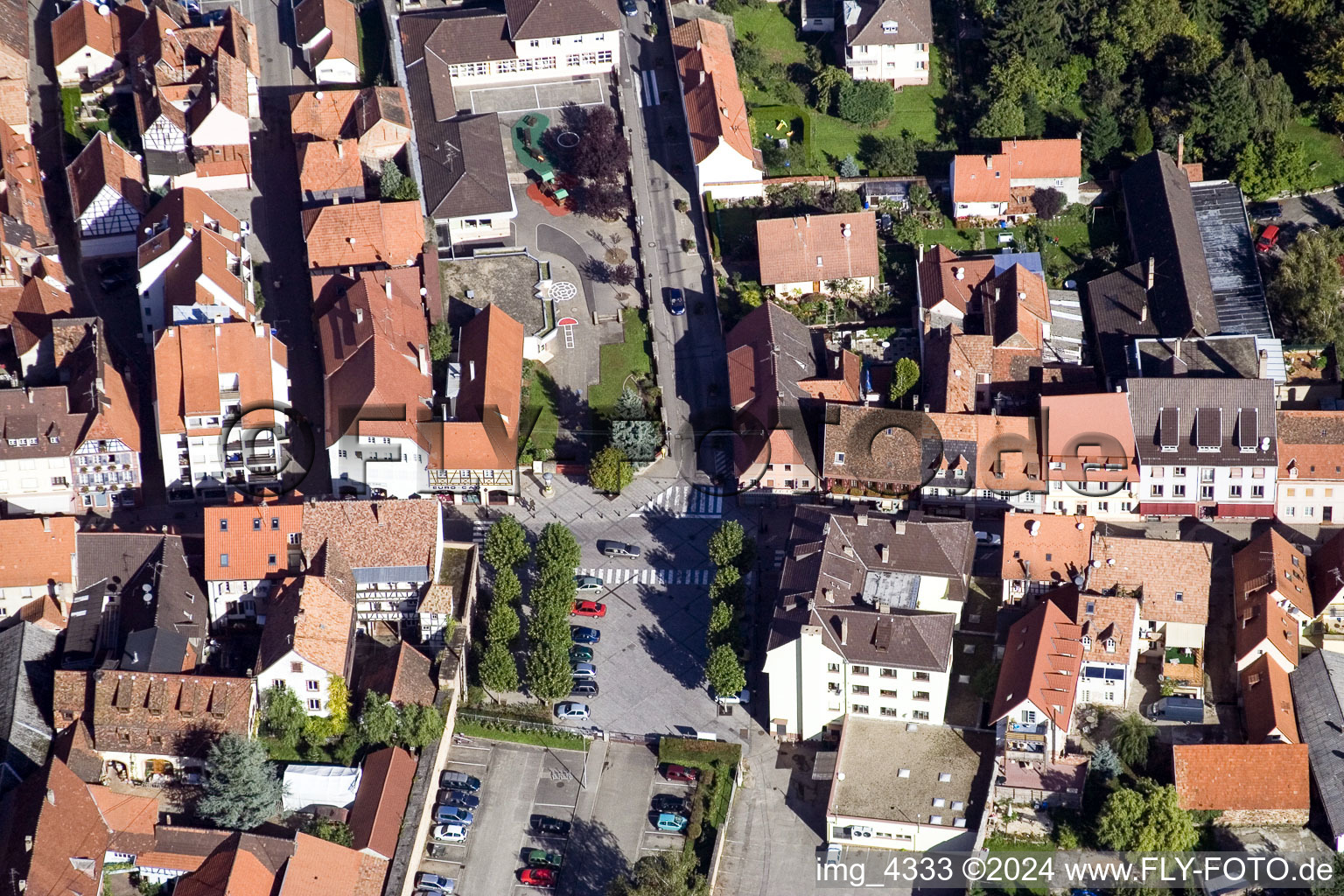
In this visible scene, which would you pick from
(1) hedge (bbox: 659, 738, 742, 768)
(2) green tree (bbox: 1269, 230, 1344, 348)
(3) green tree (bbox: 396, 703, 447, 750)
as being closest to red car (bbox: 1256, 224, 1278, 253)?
(2) green tree (bbox: 1269, 230, 1344, 348)

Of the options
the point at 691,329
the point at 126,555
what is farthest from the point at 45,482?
the point at 691,329

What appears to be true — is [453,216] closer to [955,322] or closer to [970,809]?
[955,322]

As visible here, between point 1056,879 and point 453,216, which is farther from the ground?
point 453,216

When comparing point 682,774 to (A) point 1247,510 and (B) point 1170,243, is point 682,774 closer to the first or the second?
(A) point 1247,510

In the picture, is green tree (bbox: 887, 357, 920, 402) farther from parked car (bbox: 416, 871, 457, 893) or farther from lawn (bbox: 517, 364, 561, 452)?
parked car (bbox: 416, 871, 457, 893)

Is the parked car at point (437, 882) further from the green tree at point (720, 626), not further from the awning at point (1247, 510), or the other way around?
the awning at point (1247, 510)

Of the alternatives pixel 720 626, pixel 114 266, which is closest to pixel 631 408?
pixel 720 626

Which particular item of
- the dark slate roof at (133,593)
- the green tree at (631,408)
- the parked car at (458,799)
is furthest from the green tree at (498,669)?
the green tree at (631,408)
